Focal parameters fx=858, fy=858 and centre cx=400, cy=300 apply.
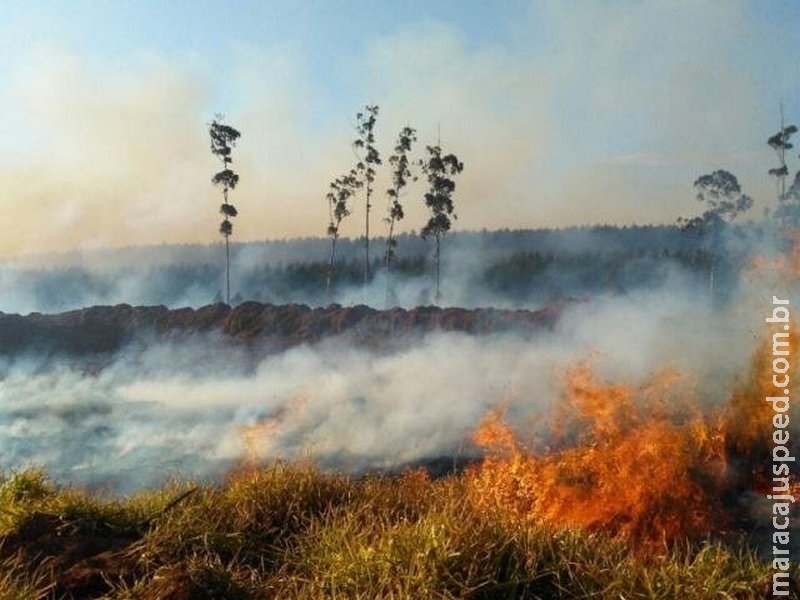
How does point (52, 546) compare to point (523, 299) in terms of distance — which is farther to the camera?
point (523, 299)

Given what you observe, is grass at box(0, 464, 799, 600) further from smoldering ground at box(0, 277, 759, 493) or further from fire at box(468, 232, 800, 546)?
smoldering ground at box(0, 277, 759, 493)

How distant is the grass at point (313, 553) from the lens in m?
7.07

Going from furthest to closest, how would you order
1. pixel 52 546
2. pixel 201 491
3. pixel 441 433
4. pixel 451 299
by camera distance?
pixel 451 299, pixel 441 433, pixel 201 491, pixel 52 546

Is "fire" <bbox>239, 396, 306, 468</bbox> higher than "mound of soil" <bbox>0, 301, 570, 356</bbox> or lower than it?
lower

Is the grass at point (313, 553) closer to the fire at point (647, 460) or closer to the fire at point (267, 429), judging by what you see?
the fire at point (647, 460)

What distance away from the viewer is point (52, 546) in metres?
8.47

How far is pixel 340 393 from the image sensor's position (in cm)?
3047

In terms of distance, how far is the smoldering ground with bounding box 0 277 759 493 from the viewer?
22359 millimetres

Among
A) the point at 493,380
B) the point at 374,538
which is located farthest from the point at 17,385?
the point at 374,538

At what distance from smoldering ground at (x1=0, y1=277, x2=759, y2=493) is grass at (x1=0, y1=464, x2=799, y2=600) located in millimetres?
7179

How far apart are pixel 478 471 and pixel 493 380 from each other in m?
8.07

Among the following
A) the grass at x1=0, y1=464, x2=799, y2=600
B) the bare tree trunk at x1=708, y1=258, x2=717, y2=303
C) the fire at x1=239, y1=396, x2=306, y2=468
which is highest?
the bare tree trunk at x1=708, y1=258, x2=717, y2=303

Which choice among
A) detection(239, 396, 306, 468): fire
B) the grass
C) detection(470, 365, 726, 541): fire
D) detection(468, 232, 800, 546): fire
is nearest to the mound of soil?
detection(239, 396, 306, 468): fire

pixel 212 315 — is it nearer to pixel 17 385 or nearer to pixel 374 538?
pixel 17 385
